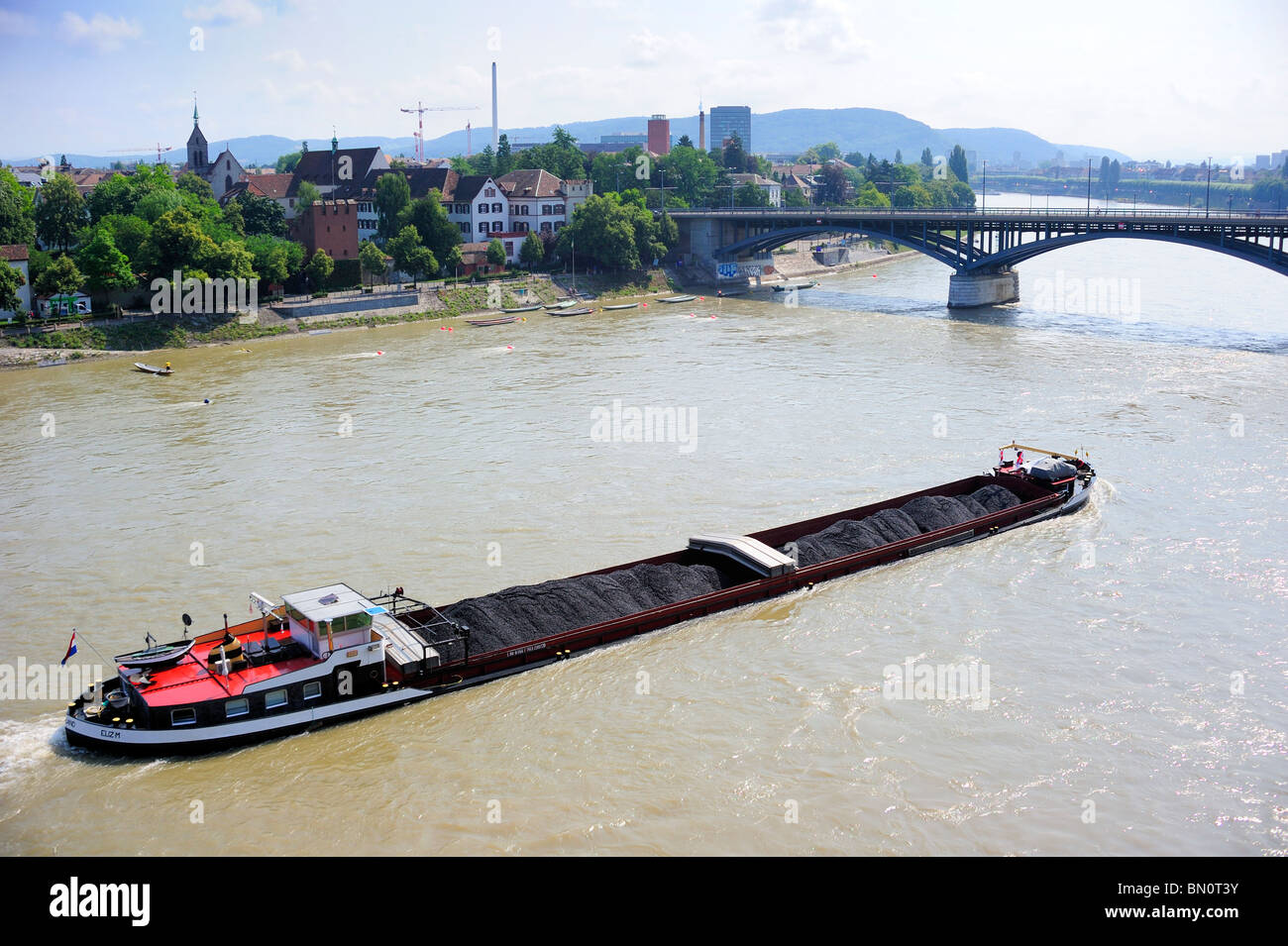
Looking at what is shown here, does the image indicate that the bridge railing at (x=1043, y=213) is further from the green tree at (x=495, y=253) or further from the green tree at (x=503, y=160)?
the green tree at (x=503, y=160)

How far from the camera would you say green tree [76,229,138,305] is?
5694cm

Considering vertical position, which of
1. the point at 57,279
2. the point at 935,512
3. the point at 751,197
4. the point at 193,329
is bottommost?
the point at 935,512

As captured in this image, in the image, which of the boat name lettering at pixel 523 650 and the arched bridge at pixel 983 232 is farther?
the arched bridge at pixel 983 232

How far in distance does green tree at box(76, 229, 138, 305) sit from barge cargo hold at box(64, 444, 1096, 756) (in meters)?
43.7

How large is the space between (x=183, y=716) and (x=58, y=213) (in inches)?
2394

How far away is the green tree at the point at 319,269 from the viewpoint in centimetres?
6612

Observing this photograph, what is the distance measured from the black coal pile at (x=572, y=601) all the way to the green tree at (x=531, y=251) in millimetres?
59709

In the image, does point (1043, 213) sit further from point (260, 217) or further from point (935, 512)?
point (935, 512)

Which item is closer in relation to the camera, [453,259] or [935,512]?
[935,512]

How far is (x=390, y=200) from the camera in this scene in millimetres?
78625

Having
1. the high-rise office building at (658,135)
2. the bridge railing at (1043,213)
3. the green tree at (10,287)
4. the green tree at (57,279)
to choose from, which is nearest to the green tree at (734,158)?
the high-rise office building at (658,135)

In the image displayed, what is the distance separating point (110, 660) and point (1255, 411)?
37.7 meters

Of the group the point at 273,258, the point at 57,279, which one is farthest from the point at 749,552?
the point at 273,258
